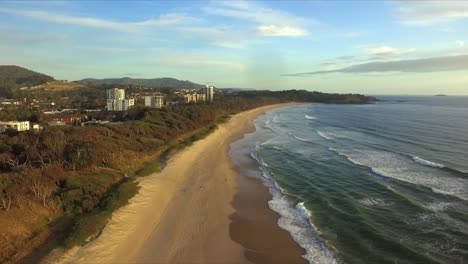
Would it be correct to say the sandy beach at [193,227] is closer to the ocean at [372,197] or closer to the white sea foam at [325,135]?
the ocean at [372,197]

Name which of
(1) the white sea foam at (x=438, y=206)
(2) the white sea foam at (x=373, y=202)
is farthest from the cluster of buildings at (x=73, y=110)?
(1) the white sea foam at (x=438, y=206)

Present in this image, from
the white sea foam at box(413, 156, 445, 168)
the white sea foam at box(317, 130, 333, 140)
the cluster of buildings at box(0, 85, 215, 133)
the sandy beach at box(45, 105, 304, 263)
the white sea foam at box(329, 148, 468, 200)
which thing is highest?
the cluster of buildings at box(0, 85, 215, 133)

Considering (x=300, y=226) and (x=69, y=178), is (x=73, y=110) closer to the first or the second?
(x=69, y=178)

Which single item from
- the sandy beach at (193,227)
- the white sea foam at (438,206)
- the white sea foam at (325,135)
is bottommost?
the sandy beach at (193,227)

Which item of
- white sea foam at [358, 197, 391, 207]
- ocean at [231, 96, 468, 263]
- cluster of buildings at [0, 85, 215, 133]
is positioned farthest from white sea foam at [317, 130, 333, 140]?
cluster of buildings at [0, 85, 215, 133]

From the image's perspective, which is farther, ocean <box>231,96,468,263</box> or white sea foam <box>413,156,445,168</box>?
white sea foam <box>413,156,445,168</box>

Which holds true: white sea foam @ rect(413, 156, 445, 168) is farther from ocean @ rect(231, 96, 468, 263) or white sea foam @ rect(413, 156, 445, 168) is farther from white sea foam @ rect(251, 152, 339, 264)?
white sea foam @ rect(251, 152, 339, 264)

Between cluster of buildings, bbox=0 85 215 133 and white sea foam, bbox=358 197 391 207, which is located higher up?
cluster of buildings, bbox=0 85 215 133
